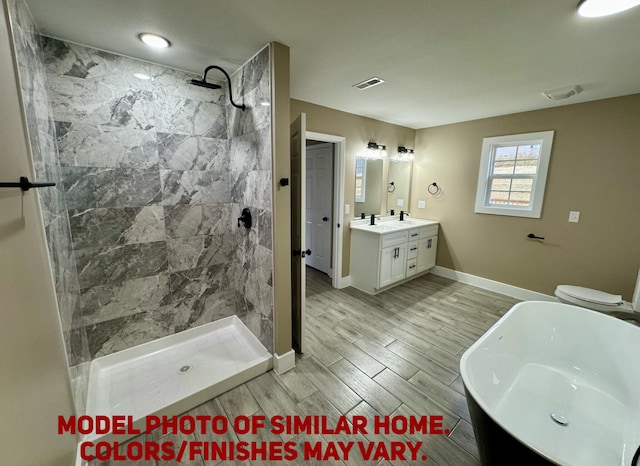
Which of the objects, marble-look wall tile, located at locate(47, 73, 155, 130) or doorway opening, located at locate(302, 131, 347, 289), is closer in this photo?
marble-look wall tile, located at locate(47, 73, 155, 130)

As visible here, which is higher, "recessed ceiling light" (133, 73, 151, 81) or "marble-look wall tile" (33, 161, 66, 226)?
"recessed ceiling light" (133, 73, 151, 81)

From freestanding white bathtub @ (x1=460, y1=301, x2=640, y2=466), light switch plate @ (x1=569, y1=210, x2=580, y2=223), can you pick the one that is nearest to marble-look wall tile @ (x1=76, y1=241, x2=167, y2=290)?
freestanding white bathtub @ (x1=460, y1=301, x2=640, y2=466)

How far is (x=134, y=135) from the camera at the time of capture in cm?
→ 198

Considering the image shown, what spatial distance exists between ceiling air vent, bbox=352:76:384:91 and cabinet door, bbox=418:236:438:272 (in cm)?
238

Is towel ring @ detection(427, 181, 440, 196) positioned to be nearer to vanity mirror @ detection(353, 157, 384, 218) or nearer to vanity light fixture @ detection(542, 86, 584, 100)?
→ vanity mirror @ detection(353, 157, 384, 218)

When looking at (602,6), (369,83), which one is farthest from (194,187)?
(602,6)

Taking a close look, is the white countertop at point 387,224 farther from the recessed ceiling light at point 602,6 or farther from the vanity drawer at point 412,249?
the recessed ceiling light at point 602,6

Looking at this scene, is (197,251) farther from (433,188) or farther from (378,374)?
(433,188)

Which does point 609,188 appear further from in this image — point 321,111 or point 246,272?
point 246,272

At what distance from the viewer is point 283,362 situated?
2.07m

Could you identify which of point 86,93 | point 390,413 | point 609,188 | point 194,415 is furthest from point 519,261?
point 86,93

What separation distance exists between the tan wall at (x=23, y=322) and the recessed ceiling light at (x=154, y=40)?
0.82 meters

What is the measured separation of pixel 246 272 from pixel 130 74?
181 cm

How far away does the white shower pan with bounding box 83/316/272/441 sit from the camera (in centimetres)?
170
